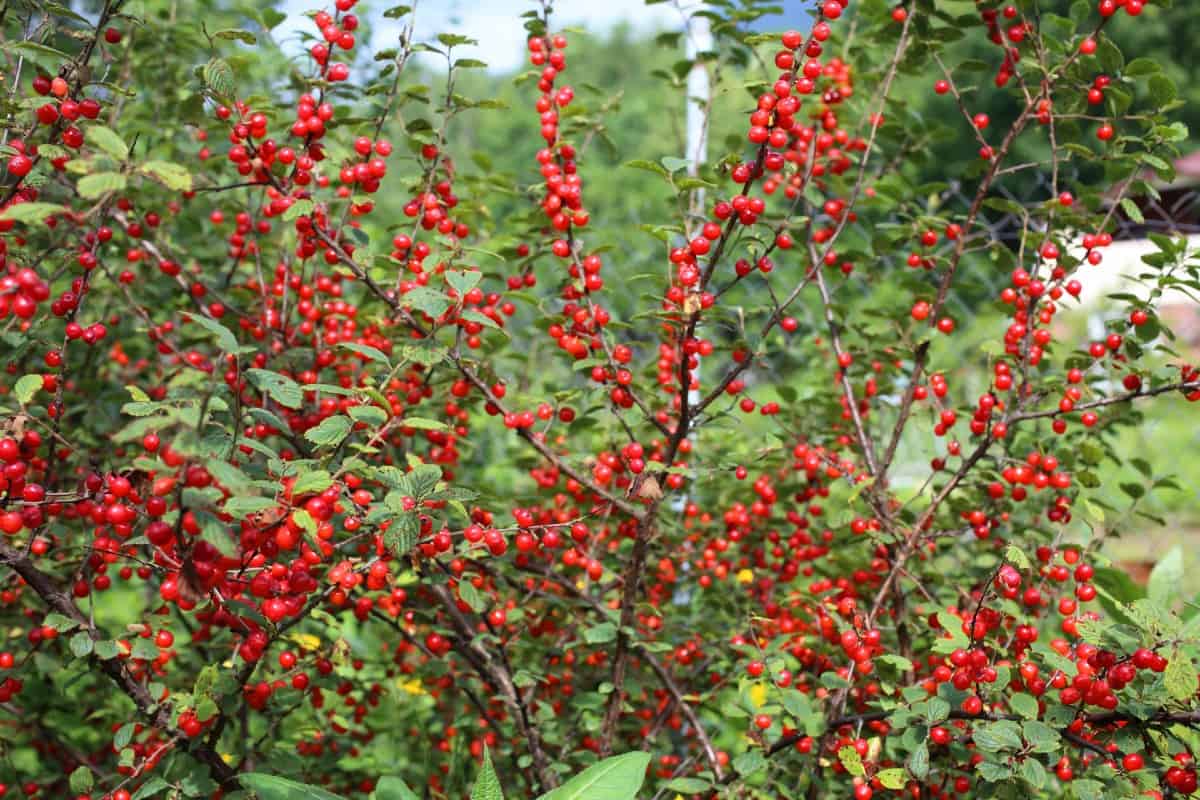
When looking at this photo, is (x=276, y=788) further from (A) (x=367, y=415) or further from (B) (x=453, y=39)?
(B) (x=453, y=39)

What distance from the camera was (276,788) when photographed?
1940 mm

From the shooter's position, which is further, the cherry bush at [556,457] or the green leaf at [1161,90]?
the green leaf at [1161,90]

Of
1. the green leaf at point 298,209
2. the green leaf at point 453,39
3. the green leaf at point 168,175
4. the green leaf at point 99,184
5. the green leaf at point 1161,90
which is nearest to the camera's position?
the green leaf at point 99,184

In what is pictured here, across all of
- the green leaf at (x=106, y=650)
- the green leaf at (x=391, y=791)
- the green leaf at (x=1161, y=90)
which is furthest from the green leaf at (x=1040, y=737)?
the green leaf at (x=106, y=650)

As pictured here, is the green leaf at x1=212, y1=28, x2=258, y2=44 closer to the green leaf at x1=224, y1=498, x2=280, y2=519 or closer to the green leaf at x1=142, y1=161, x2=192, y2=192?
the green leaf at x1=142, y1=161, x2=192, y2=192

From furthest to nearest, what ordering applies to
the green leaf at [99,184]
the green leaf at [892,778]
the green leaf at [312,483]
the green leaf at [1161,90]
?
1. the green leaf at [1161,90]
2. the green leaf at [892,778]
3. the green leaf at [312,483]
4. the green leaf at [99,184]

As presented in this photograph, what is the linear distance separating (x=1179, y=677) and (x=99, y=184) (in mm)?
1823

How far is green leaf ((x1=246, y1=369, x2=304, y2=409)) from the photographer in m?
1.69

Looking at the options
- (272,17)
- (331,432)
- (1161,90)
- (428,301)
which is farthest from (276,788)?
(1161,90)

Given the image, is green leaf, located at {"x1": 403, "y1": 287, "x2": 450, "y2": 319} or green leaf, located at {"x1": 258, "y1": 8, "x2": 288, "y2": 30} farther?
green leaf, located at {"x1": 258, "y1": 8, "x2": 288, "y2": 30}

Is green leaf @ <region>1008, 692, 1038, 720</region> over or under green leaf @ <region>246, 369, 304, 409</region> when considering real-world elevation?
under

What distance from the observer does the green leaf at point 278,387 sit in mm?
1689

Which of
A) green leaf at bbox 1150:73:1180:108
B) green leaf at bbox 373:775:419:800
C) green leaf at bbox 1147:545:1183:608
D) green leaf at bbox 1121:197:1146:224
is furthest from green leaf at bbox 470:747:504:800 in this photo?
green leaf at bbox 1150:73:1180:108

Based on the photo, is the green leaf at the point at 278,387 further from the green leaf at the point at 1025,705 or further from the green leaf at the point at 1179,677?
the green leaf at the point at 1179,677
